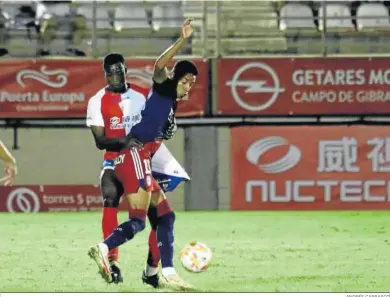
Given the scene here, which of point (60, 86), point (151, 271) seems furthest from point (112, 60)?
point (60, 86)

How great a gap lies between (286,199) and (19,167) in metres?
5.04

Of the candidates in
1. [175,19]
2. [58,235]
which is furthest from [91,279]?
[175,19]

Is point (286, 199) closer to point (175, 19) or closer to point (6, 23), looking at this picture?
point (175, 19)

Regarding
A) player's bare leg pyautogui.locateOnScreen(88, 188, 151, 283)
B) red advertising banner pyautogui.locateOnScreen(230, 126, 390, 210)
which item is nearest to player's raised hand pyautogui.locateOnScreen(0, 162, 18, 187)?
player's bare leg pyautogui.locateOnScreen(88, 188, 151, 283)

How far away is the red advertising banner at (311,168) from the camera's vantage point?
23.7 metres

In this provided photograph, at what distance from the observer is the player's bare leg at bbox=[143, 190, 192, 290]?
35.2 feet

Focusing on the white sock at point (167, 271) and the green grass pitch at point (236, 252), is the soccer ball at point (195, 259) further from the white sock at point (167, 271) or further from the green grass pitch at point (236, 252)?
the white sock at point (167, 271)

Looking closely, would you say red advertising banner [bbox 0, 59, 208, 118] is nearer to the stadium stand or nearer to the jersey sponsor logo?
the stadium stand

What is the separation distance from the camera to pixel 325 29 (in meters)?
24.8

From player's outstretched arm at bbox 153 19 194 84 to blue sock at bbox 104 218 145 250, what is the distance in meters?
1.23

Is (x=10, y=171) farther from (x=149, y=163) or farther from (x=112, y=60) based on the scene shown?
(x=112, y=60)

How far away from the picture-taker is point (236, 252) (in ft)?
47.9

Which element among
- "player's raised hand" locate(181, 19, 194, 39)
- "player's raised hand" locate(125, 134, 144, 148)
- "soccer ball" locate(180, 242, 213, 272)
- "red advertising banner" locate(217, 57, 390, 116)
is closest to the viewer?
"player's raised hand" locate(181, 19, 194, 39)

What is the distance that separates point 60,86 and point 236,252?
1032 centimetres
